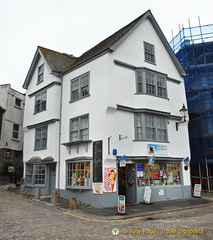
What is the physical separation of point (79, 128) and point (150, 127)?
190 inches

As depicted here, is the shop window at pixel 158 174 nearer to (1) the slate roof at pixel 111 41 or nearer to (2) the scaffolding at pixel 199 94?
(2) the scaffolding at pixel 199 94

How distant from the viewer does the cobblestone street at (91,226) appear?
8.01m

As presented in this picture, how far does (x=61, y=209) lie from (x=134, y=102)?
803 centimetres

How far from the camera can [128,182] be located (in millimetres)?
16000

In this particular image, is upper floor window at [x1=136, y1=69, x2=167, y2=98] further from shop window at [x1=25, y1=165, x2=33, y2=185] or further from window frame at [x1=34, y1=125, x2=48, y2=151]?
shop window at [x1=25, y1=165, x2=33, y2=185]

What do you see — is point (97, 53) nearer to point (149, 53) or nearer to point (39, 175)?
point (149, 53)

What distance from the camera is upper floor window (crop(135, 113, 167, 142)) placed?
53.1 ft

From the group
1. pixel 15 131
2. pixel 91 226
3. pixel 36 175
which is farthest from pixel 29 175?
pixel 91 226

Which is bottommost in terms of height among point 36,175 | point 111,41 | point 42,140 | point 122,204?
point 122,204

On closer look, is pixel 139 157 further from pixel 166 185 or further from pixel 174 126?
pixel 174 126

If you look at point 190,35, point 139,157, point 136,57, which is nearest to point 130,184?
point 139,157

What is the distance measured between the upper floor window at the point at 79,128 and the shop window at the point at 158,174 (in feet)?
13.5

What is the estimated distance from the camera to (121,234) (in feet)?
27.2

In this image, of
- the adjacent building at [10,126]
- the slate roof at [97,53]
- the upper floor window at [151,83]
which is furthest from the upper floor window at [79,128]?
the adjacent building at [10,126]
